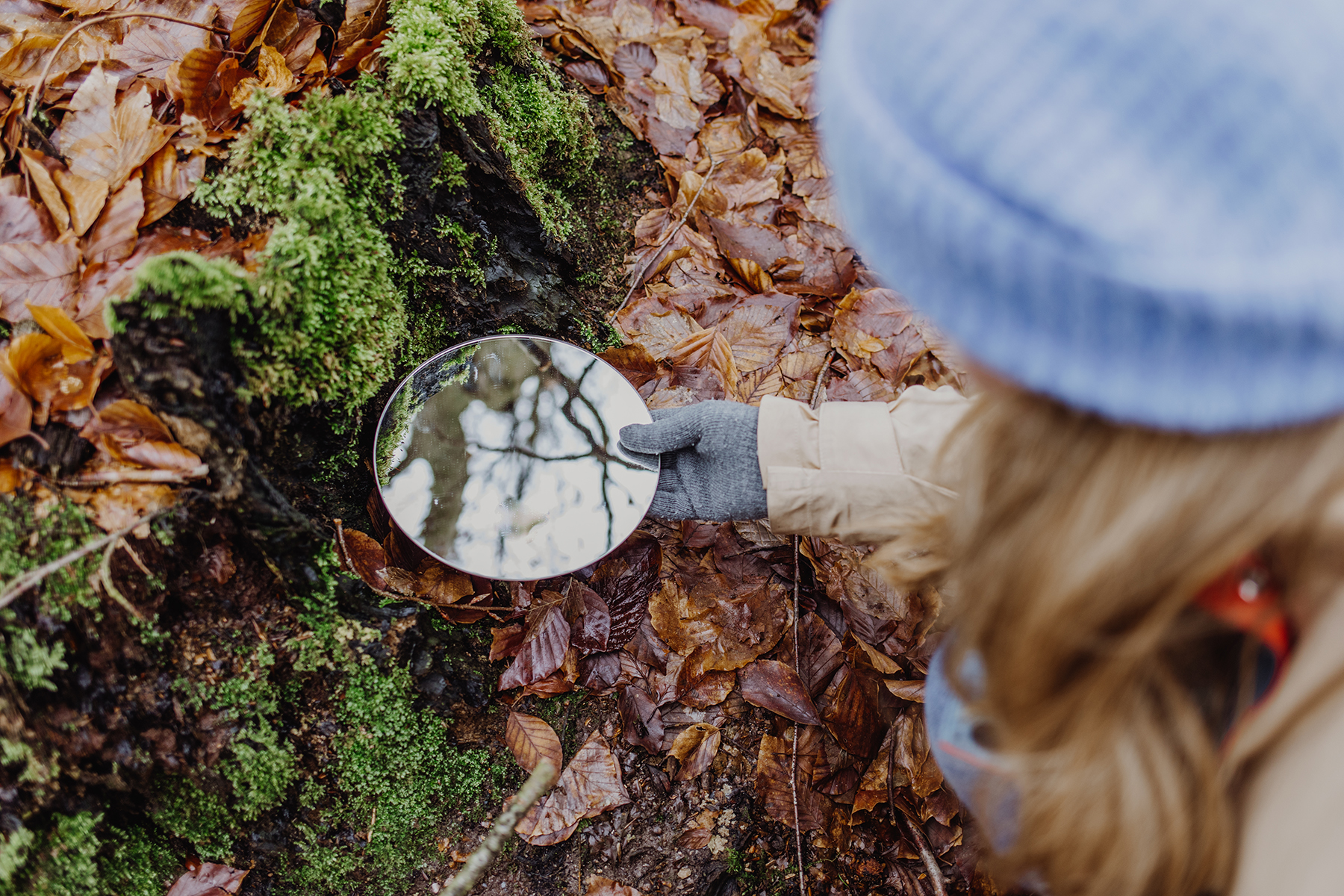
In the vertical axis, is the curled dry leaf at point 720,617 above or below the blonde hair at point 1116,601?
below

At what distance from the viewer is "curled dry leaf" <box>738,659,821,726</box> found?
1.75 m

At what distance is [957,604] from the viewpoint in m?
0.86

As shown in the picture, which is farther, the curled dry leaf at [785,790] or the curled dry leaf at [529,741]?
the curled dry leaf at [785,790]

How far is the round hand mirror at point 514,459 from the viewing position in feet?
4.90

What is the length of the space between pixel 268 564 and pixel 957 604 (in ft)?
3.77

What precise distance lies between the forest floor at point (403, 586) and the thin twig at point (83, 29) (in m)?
0.02

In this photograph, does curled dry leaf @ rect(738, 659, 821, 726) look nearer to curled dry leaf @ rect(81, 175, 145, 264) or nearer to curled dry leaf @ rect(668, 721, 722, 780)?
curled dry leaf @ rect(668, 721, 722, 780)

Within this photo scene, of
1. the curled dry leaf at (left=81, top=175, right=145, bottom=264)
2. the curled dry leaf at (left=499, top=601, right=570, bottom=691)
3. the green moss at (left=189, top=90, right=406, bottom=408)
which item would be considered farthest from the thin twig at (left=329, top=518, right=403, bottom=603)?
the curled dry leaf at (left=81, top=175, right=145, bottom=264)

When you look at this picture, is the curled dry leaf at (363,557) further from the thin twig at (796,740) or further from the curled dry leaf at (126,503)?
the thin twig at (796,740)

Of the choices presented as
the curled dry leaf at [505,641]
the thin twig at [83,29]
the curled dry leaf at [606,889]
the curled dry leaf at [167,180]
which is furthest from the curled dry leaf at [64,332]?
the curled dry leaf at [606,889]

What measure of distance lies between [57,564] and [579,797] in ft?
3.66

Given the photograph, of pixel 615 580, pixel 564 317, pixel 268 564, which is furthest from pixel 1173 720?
pixel 564 317

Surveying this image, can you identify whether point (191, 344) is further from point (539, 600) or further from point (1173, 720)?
point (1173, 720)

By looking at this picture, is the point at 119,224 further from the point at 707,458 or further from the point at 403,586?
the point at 707,458
